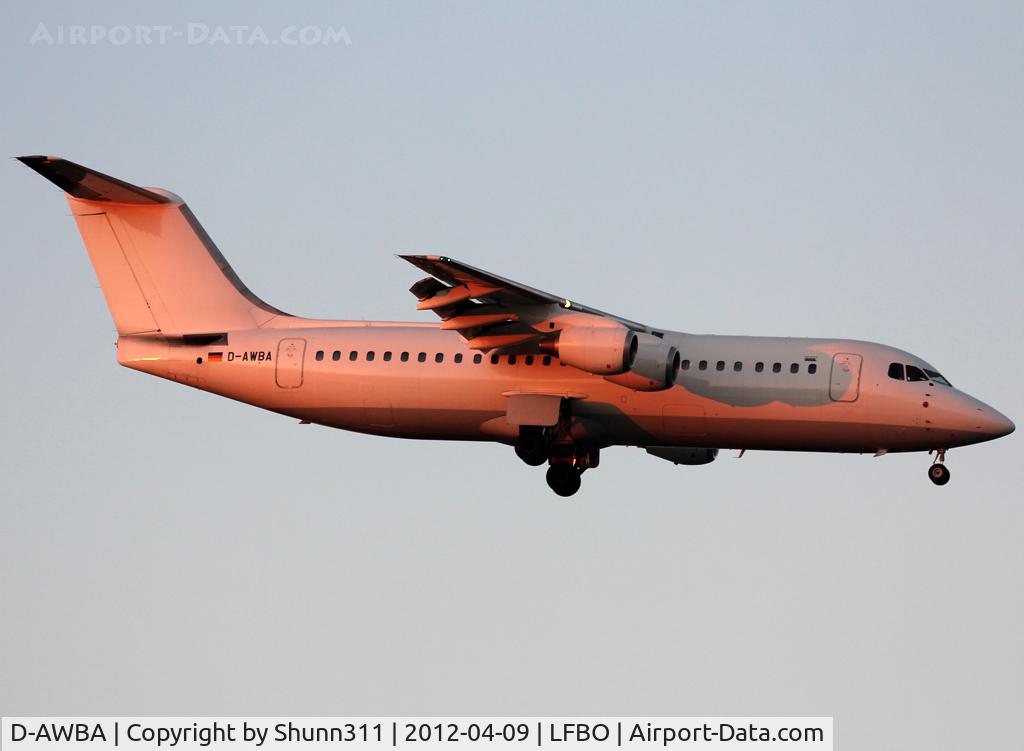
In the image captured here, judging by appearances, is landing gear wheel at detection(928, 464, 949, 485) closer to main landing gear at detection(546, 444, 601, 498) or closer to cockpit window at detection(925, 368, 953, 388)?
cockpit window at detection(925, 368, 953, 388)

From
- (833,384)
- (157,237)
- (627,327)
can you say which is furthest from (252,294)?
(833,384)

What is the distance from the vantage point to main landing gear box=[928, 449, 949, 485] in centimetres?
3403

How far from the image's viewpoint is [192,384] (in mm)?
36219

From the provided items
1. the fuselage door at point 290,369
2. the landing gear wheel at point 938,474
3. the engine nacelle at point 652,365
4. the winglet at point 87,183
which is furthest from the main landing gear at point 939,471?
the winglet at point 87,183

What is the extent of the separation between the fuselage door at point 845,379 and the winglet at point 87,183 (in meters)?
13.1

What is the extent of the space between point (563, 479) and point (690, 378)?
3602mm

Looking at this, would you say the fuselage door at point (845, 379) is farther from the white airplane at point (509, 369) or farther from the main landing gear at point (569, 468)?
the main landing gear at point (569, 468)

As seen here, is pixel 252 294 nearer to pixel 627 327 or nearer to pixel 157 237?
pixel 157 237

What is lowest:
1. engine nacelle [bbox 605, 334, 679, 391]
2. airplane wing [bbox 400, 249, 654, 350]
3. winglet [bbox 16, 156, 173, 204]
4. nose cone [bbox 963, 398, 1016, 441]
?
nose cone [bbox 963, 398, 1016, 441]

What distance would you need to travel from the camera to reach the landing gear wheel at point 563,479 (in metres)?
36.0

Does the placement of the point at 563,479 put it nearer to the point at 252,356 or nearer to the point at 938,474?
the point at 252,356

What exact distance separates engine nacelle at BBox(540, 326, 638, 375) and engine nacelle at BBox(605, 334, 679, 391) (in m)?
0.28

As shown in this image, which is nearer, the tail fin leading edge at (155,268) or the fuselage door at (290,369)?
the fuselage door at (290,369)

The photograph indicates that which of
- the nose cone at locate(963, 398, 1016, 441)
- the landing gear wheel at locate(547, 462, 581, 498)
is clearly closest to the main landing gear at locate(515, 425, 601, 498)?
the landing gear wheel at locate(547, 462, 581, 498)
